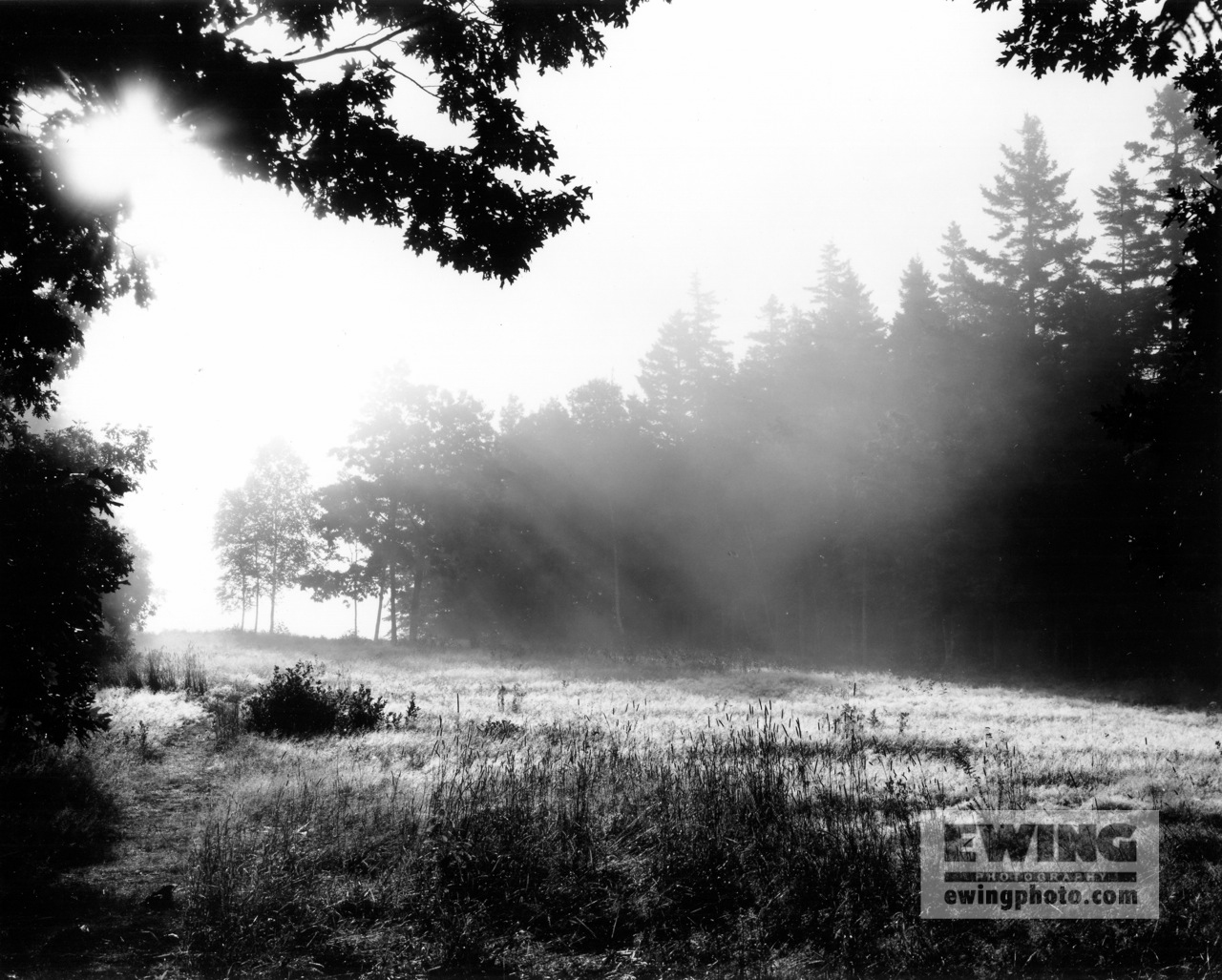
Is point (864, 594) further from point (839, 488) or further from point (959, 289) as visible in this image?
point (959, 289)

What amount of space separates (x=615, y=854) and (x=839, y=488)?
3065cm

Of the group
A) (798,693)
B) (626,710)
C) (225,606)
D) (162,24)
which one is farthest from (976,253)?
(225,606)

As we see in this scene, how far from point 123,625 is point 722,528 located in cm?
2796

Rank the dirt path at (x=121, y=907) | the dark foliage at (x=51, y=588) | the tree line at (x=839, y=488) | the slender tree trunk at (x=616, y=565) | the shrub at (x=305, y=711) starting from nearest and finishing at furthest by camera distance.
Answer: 1. the dirt path at (x=121, y=907)
2. the dark foliage at (x=51, y=588)
3. the shrub at (x=305, y=711)
4. the tree line at (x=839, y=488)
5. the slender tree trunk at (x=616, y=565)

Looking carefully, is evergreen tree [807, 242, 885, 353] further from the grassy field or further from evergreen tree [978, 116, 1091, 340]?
the grassy field

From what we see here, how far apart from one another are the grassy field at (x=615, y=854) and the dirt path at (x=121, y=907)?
0.28 feet

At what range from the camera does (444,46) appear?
23.2 ft

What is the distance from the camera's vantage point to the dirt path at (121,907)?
434 centimetres

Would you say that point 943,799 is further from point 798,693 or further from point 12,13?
point 798,693

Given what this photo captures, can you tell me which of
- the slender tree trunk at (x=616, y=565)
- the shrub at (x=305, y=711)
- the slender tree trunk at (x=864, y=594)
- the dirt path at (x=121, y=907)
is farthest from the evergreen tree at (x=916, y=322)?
the dirt path at (x=121, y=907)

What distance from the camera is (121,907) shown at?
16.8 feet

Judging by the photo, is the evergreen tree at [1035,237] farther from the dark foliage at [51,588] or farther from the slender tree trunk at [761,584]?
the dark foliage at [51,588]

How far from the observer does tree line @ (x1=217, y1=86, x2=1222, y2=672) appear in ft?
94.0

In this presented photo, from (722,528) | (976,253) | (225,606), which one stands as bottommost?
(225,606)
